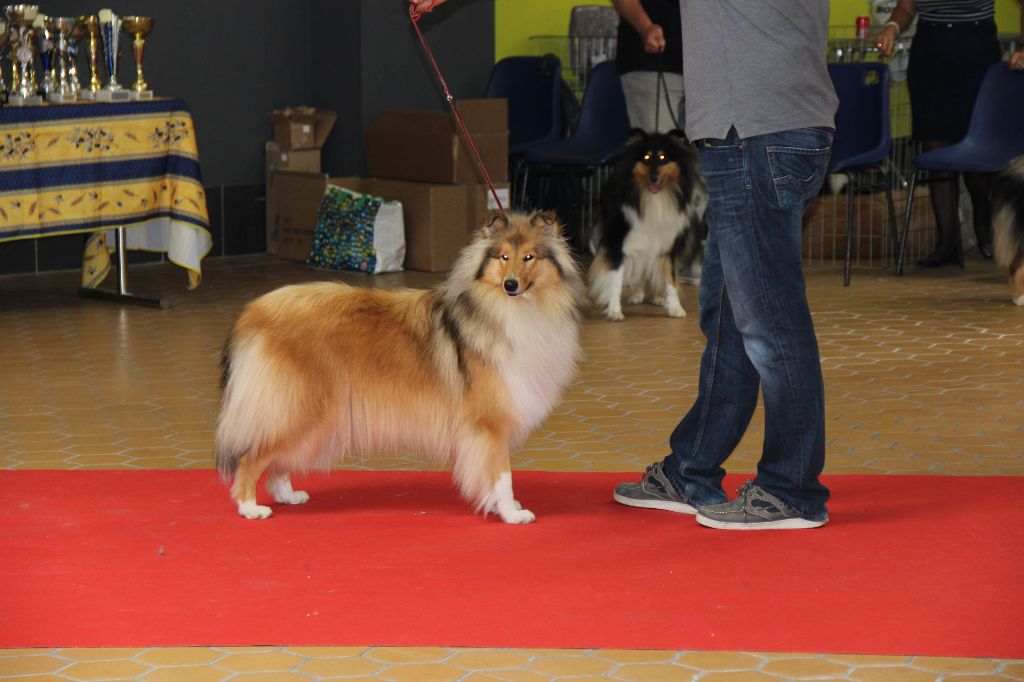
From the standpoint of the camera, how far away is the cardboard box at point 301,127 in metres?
8.34

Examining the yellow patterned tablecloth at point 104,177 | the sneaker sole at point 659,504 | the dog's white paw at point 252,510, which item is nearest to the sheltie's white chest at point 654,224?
the yellow patterned tablecloth at point 104,177

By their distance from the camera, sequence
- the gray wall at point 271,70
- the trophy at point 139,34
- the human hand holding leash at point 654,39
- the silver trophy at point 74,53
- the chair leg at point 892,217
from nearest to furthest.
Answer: the human hand holding leash at point 654,39, the silver trophy at point 74,53, the trophy at point 139,34, the chair leg at point 892,217, the gray wall at point 271,70

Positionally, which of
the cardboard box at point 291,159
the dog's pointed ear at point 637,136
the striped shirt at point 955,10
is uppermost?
the striped shirt at point 955,10

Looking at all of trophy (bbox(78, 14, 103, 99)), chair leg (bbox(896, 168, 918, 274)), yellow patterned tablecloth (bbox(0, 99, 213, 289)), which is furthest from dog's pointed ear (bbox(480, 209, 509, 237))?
chair leg (bbox(896, 168, 918, 274))

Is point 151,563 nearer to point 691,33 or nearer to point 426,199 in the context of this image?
point 691,33

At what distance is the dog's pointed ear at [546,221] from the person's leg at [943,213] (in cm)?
463

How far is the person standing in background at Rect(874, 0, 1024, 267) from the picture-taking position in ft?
24.2

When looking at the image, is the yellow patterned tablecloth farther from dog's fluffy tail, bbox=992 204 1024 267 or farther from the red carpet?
dog's fluffy tail, bbox=992 204 1024 267

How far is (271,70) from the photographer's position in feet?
28.3

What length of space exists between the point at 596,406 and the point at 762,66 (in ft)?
5.86

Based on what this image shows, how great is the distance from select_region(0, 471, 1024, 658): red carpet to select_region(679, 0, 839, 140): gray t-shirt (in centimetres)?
96

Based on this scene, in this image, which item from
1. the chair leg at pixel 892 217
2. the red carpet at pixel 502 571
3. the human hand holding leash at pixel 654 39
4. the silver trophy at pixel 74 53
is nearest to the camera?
the red carpet at pixel 502 571

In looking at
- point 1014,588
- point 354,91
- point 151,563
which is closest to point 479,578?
point 151,563

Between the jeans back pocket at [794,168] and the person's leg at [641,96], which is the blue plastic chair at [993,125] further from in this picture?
the jeans back pocket at [794,168]
